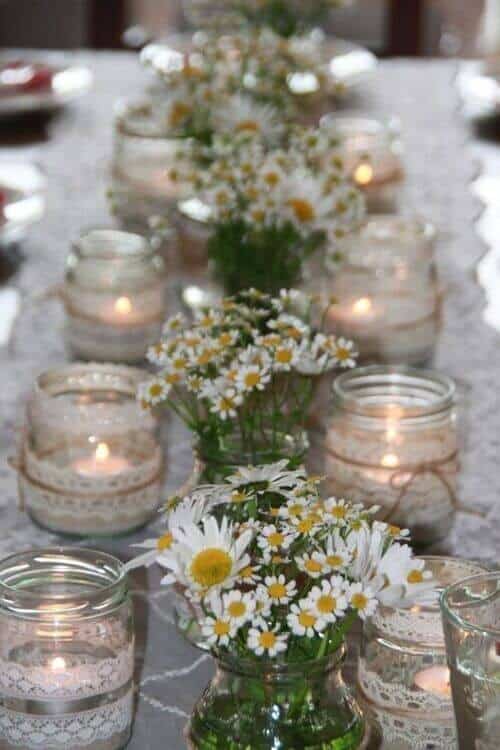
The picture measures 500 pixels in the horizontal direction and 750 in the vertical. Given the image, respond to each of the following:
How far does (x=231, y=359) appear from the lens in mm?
1146

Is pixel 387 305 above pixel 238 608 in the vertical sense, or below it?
below

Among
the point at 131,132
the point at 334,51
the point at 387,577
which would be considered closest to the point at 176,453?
the point at 387,577

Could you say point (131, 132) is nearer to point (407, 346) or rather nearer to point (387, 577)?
point (407, 346)

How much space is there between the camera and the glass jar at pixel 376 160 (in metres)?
2.12

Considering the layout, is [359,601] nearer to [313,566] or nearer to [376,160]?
[313,566]

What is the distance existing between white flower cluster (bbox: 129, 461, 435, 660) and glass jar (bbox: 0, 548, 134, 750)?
0.25ft

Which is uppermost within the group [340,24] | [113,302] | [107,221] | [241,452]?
[241,452]

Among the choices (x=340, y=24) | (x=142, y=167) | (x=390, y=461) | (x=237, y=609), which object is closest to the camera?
(x=237, y=609)

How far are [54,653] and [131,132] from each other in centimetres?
131

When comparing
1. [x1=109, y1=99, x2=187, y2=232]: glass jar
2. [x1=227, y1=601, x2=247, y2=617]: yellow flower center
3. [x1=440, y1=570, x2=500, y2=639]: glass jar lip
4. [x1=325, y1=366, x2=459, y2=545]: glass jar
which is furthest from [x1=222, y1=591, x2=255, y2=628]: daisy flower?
[x1=109, y1=99, x2=187, y2=232]: glass jar

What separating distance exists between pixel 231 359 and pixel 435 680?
328 mm

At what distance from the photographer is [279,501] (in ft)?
3.08

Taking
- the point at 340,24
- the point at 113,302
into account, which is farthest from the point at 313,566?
the point at 340,24

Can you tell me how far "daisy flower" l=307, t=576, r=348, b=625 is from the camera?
767 mm
